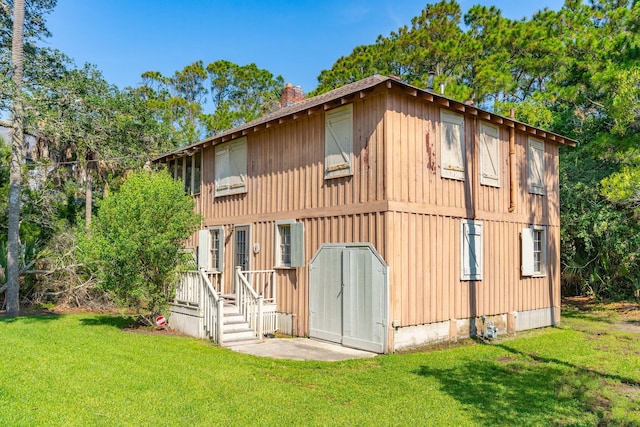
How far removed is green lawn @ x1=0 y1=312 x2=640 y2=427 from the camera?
5.09 metres

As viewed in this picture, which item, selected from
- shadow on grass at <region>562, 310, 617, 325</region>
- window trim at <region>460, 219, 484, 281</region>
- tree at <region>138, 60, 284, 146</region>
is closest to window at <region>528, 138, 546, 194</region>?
window trim at <region>460, 219, 484, 281</region>

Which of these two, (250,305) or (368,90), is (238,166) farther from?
(368,90)

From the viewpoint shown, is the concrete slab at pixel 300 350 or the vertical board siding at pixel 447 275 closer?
the concrete slab at pixel 300 350

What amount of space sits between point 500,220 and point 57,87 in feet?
44.9

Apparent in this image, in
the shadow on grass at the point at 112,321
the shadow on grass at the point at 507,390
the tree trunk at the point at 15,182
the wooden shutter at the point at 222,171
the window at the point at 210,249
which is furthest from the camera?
the window at the point at 210,249

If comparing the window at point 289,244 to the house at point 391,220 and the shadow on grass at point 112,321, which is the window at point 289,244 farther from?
the shadow on grass at point 112,321

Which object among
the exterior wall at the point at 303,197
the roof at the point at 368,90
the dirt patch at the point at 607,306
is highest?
the roof at the point at 368,90

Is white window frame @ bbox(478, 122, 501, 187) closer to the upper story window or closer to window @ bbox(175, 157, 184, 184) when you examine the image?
the upper story window

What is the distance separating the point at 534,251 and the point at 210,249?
30.3 ft

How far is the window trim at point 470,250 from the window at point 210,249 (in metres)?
6.91

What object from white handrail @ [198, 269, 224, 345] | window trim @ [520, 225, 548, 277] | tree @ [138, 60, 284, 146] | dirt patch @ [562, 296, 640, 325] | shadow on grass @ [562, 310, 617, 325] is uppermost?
tree @ [138, 60, 284, 146]

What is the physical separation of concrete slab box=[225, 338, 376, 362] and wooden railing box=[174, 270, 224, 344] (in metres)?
0.67

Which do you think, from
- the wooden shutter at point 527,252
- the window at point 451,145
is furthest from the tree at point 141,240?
the wooden shutter at point 527,252

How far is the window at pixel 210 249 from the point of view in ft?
45.2
